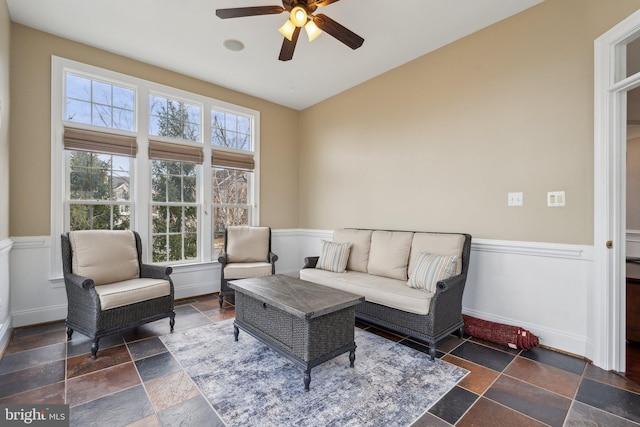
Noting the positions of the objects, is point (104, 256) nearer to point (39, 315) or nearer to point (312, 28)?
point (39, 315)

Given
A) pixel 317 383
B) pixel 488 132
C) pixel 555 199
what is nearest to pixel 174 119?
pixel 317 383

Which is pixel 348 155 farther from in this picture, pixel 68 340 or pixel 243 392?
pixel 68 340

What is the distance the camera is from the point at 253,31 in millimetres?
3070

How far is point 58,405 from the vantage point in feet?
5.91

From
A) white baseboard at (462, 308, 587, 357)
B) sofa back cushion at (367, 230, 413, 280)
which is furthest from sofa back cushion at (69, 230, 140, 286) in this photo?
white baseboard at (462, 308, 587, 357)

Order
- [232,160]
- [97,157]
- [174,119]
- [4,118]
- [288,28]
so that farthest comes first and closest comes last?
1. [232,160]
2. [174,119]
3. [97,157]
4. [4,118]
5. [288,28]

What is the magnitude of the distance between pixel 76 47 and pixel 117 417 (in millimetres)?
3760

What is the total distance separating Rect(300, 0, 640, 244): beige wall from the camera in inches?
97.3

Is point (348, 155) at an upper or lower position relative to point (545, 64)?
lower

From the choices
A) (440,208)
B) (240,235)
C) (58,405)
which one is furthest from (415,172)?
(58,405)

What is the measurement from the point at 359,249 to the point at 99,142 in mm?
3310

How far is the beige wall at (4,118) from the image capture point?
2.54 metres

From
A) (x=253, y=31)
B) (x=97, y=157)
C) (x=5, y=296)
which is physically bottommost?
(x=5, y=296)

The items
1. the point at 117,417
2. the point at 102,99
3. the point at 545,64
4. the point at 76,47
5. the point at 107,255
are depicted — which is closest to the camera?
the point at 117,417
